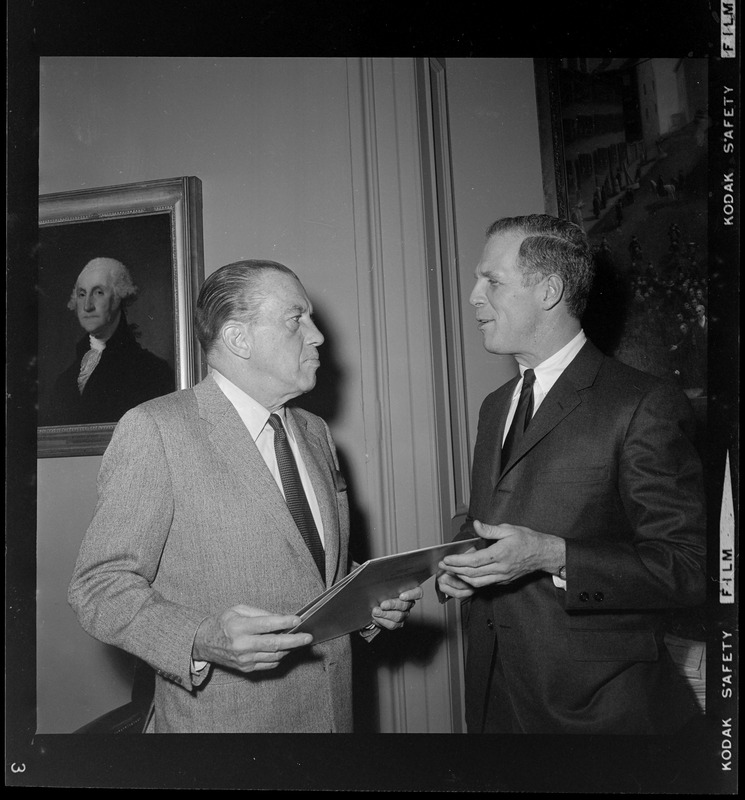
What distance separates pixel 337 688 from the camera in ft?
6.68

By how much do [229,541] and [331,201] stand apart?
1127mm

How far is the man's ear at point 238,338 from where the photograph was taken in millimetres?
2031

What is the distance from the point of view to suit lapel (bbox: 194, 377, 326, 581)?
1.96 m

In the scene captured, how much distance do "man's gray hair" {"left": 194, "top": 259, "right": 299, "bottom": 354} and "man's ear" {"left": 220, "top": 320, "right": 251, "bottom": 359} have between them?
21mm

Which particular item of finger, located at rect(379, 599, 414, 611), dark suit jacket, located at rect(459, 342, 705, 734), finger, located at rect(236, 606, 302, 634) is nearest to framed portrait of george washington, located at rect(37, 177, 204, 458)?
finger, located at rect(236, 606, 302, 634)

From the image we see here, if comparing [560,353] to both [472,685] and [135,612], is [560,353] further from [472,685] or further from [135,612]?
[135,612]

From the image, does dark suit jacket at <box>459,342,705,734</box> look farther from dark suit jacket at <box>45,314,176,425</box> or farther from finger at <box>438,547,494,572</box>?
dark suit jacket at <box>45,314,176,425</box>

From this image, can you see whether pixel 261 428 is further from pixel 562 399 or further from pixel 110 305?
pixel 562 399

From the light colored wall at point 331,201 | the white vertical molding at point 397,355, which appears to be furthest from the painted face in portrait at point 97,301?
the white vertical molding at point 397,355

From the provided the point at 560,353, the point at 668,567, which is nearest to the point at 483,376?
the point at 560,353

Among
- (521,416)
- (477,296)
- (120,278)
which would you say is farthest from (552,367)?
(120,278)

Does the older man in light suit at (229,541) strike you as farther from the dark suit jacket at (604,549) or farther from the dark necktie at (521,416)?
the dark necktie at (521,416)

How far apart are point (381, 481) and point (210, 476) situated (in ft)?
2.11

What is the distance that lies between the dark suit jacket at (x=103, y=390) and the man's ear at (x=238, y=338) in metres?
0.32
